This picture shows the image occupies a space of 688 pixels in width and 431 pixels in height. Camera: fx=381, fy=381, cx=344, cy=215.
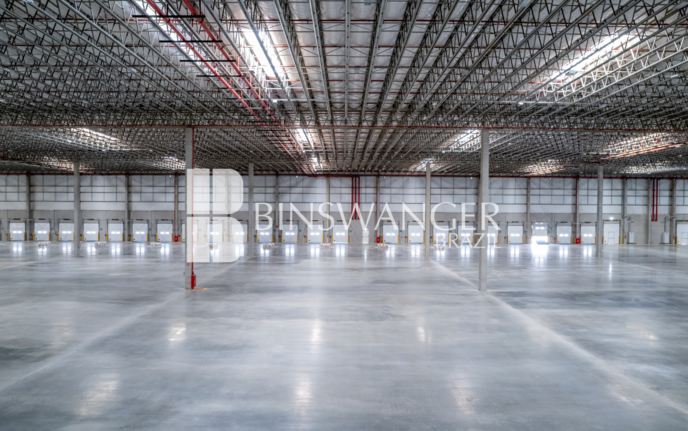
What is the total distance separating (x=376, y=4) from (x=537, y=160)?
96.1ft

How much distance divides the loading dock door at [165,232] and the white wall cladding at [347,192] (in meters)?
1.98

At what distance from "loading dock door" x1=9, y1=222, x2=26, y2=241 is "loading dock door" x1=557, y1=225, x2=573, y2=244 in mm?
63040

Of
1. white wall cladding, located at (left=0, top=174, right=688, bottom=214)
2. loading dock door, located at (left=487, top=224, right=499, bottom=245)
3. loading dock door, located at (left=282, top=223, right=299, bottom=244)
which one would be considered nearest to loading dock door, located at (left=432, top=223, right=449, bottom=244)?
white wall cladding, located at (left=0, top=174, right=688, bottom=214)

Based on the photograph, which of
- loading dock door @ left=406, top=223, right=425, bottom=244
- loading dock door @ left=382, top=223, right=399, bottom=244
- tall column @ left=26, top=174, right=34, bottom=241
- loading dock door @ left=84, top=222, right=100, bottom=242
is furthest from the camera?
loading dock door @ left=84, top=222, right=100, bottom=242

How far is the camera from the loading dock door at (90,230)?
45.0m

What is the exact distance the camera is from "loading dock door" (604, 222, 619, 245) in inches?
1778

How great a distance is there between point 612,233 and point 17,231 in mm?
70377

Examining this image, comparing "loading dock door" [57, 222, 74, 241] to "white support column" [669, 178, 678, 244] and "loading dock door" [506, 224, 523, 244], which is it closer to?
"loading dock door" [506, 224, 523, 244]

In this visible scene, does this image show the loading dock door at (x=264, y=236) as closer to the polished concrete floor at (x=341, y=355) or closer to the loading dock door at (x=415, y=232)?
the loading dock door at (x=415, y=232)

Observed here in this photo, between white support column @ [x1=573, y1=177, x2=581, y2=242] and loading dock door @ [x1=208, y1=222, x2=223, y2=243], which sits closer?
loading dock door @ [x1=208, y1=222, x2=223, y2=243]

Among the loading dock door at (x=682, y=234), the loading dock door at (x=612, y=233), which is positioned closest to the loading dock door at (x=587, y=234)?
the loading dock door at (x=612, y=233)

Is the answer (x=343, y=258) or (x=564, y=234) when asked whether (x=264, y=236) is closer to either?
(x=343, y=258)

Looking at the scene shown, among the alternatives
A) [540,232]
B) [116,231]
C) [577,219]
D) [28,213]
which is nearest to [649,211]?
[577,219]

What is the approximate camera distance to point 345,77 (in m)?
14.1
